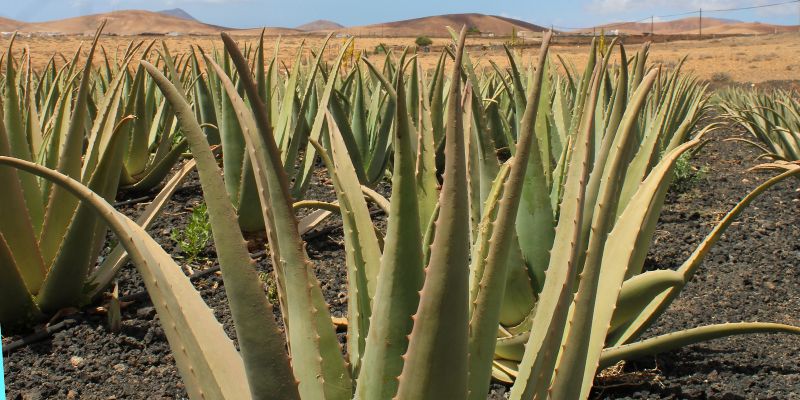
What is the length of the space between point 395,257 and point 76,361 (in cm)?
149

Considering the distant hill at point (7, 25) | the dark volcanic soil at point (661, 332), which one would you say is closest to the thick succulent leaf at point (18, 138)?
the dark volcanic soil at point (661, 332)

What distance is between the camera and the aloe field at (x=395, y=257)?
0.83 meters

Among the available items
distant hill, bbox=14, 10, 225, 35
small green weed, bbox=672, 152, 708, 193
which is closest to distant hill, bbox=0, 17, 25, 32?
distant hill, bbox=14, 10, 225, 35

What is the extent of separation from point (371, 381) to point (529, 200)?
97cm

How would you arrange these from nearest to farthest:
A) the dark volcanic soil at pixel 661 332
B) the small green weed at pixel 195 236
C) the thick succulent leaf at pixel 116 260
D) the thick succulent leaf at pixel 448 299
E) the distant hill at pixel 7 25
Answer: the thick succulent leaf at pixel 448 299, the dark volcanic soil at pixel 661 332, the thick succulent leaf at pixel 116 260, the small green weed at pixel 195 236, the distant hill at pixel 7 25

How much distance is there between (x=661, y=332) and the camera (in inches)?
87.2

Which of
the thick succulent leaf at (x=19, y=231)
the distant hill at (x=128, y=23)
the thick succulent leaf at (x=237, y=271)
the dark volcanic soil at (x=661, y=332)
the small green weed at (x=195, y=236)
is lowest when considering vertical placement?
the dark volcanic soil at (x=661, y=332)

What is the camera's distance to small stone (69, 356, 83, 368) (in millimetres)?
1959

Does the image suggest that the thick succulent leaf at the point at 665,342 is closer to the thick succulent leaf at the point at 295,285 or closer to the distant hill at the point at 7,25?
the thick succulent leaf at the point at 295,285

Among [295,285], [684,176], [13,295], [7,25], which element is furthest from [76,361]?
[7,25]

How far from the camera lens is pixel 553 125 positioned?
2771 mm

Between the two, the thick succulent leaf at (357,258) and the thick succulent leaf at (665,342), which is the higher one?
the thick succulent leaf at (357,258)

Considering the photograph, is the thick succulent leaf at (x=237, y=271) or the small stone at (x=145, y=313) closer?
the thick succulent leaf at (x=237, y=271)

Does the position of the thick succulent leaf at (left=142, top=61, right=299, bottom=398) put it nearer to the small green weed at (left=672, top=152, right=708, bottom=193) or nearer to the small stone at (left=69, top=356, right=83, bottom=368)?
the small stone at (left=69, top=356, right=83, bottom=368)
